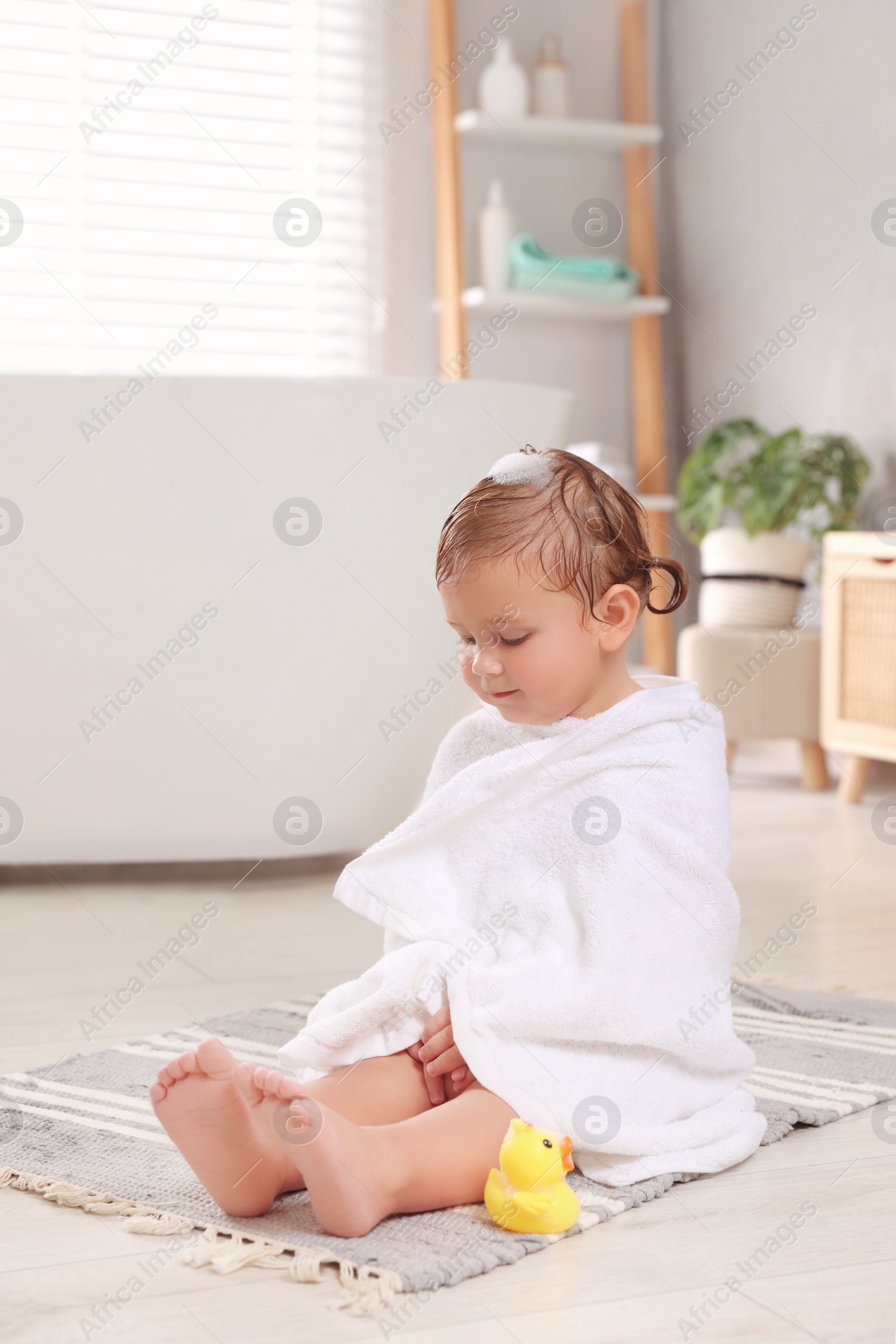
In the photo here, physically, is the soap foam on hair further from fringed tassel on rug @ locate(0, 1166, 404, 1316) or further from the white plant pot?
the white plant pot

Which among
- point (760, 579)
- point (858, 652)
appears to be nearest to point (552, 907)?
point (858, 652)

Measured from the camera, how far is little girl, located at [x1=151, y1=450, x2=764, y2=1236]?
93 cm

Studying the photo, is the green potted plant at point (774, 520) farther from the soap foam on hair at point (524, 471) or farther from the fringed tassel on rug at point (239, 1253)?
the fringed tassel on rug at point (239, 1253)

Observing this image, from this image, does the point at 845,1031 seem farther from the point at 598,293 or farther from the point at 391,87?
the point at 391,87

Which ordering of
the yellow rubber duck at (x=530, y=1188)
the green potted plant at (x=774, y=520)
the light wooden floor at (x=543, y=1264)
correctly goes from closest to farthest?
the light wooden floor at (x=543, y=1264) → the yellow rubber duck at (x=530, y=1188) → the green potted plant at (x=774, y=520)

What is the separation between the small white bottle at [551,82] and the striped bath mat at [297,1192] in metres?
2.72

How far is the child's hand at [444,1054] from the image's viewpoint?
96cm

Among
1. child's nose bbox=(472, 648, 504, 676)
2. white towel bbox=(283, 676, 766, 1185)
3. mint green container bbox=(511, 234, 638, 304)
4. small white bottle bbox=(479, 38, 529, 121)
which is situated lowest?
white towel bbox=(283, 676, 766, 1185)

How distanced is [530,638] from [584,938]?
0.65 ft

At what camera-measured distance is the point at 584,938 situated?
95cm

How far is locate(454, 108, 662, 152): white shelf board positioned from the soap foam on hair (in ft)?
8.79

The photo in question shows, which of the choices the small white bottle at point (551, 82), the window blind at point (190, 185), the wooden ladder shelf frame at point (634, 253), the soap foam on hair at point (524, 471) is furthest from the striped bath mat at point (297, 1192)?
the small white bottle at point (551, 82)

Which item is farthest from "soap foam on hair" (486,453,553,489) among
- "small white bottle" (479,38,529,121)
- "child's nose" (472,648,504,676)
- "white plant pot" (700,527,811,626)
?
"small white bottle" (479,38,529,121)

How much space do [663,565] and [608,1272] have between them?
46 centimetres
